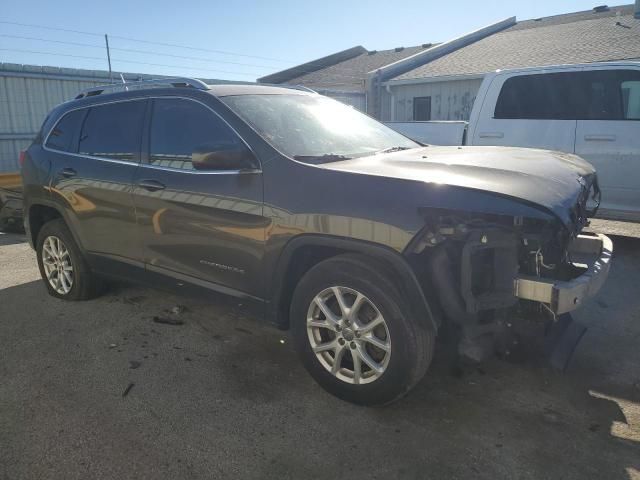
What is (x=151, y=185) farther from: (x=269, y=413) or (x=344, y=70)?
(x=344, y=70)

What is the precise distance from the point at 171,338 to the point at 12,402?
1.19 m

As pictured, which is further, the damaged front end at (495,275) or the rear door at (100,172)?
the rear door at (100,172)

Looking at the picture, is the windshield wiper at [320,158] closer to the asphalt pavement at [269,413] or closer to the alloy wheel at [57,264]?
the asphalt pavement at [269,413]

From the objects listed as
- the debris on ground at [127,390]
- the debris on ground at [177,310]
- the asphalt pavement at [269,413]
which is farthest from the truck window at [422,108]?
the debris on ground at [127,390]

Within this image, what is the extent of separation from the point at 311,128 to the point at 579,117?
13.6ft

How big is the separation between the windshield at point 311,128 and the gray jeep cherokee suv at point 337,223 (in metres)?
0.02

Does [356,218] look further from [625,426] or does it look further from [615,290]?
[615,290]

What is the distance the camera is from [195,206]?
3.58 m

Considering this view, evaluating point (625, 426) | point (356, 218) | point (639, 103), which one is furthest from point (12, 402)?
point (639, 103)

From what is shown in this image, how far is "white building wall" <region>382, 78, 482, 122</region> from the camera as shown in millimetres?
16266

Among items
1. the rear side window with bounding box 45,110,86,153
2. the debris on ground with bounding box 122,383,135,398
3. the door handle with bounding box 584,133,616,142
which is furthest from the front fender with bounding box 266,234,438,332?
the door handle with bounding box 584,133,616,142

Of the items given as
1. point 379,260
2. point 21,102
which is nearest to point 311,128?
point 379,260

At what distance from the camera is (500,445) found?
2695mm

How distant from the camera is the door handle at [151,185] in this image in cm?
379
